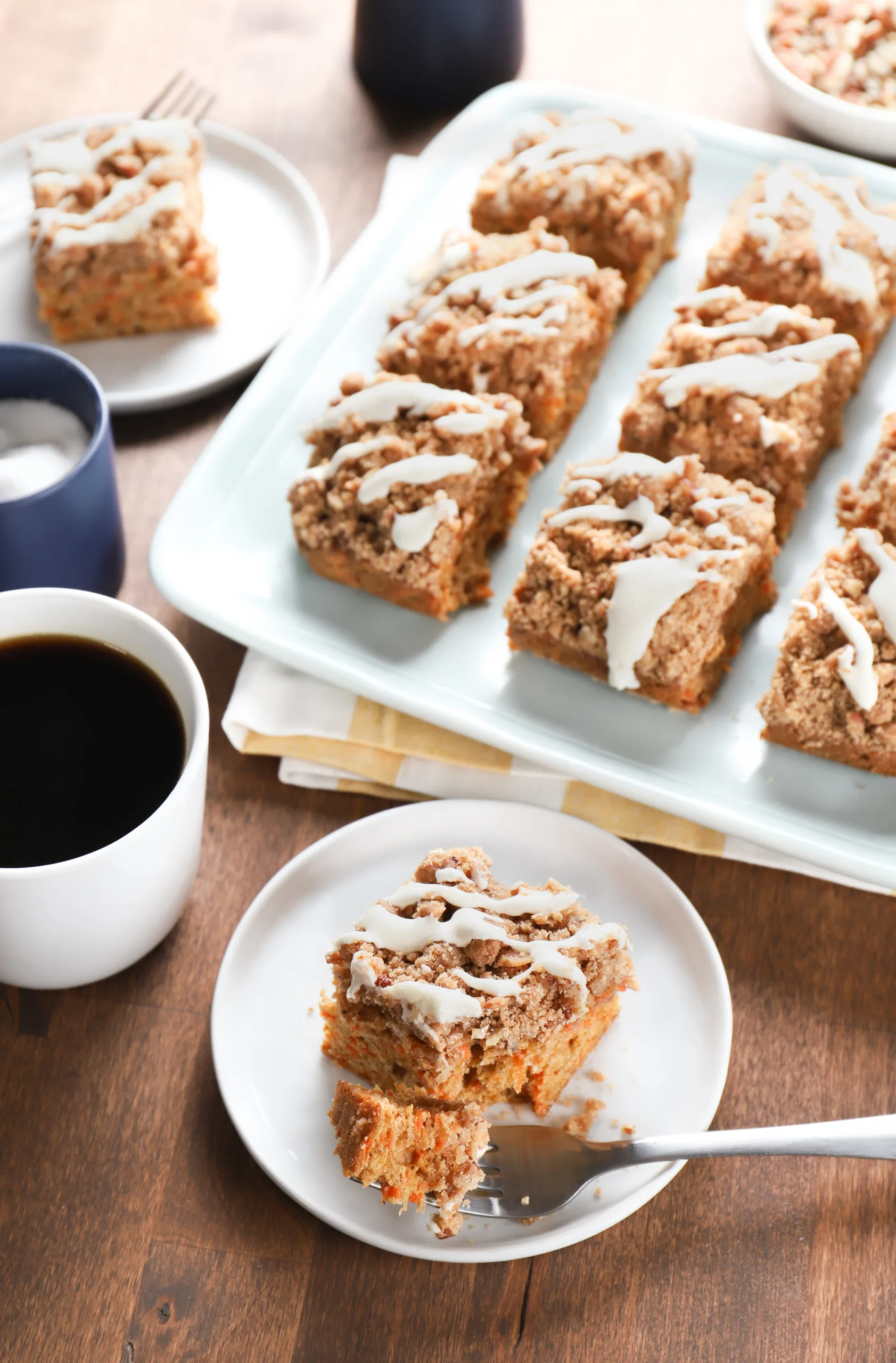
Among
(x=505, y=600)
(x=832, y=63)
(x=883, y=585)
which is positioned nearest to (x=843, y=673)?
(x=883, y=585)

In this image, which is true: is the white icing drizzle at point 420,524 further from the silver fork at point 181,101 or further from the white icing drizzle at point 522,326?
the silver fork at point 181,101

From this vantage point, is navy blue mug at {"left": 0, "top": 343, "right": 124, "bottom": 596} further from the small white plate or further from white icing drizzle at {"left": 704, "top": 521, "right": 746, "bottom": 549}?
white icing drizzle at {"left": 704, "top": 521, "right": 746, "bottom": 549}

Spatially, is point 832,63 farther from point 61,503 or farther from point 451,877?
point 451,877

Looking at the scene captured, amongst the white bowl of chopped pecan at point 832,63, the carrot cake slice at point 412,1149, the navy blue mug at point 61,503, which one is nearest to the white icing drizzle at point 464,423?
the navy blue mug at point 61,503

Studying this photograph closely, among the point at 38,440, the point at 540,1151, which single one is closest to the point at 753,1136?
the point at 540,1151

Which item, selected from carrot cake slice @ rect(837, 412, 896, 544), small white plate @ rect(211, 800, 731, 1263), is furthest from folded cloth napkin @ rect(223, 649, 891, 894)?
carrot cake slice @ rect(837, 412, 896, 544)

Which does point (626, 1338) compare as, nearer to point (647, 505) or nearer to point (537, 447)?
point (647, 505)

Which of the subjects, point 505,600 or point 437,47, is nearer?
point 505,600
